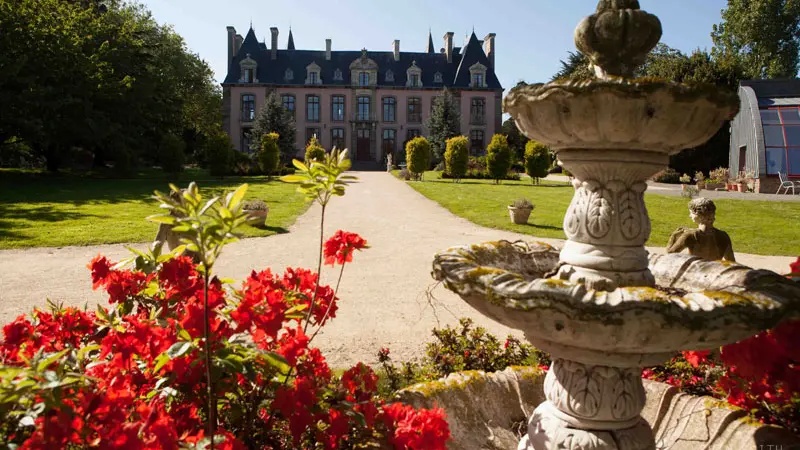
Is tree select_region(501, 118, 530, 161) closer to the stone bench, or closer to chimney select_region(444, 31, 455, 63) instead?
chimney select_region(444, 31, 455, 63)

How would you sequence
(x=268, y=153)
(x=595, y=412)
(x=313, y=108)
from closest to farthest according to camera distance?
(x=595, y=412)
(x=268, y=153)
(x=313, y=108)

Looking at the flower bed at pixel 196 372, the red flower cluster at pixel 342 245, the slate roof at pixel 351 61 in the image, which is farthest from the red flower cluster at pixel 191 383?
the slate roof at pixel 351 61

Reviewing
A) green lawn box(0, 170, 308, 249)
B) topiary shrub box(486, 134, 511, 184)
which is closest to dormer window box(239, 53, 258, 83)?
green lawn box(0, 170, 308, 249)

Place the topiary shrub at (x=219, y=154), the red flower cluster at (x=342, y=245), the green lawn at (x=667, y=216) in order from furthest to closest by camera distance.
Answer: the topiary shrub at (x=219, y=154)
the green lawn at (x=667, y=216)
the red flower cluster at (x=342, y=245)

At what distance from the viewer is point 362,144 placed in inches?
1896

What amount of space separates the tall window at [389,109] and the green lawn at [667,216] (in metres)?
27.5

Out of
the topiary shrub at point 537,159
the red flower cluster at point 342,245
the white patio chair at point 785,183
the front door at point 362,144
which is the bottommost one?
the red flower cluster at point 342,245

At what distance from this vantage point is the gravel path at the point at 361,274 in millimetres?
5426

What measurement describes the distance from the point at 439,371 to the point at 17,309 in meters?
4.90

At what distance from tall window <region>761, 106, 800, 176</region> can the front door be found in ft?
102

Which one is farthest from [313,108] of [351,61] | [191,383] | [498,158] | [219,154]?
[191,383]

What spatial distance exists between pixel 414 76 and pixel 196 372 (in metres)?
48.4

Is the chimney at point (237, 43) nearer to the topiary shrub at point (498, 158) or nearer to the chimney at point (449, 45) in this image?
the chimney at point (449, 45)

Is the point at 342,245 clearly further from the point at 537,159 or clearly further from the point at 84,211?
the point at 537,159
